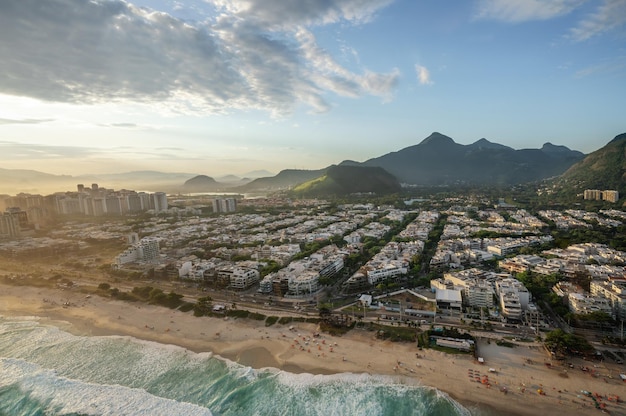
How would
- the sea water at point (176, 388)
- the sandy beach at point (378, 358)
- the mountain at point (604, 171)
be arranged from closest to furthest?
1. the sandy beach at point (378, 358)
2. the sea water at point (176, 388)
3. the mountain at point (604, 171)

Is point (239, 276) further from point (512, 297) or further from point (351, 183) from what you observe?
point (351, 183)

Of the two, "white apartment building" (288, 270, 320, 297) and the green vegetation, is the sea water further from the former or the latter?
"white apartment building" (288, 270, 320, 297)

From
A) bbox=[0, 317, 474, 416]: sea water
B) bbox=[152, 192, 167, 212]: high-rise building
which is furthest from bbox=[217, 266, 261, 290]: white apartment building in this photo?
bbox=[152, 192, 167, 212]: high-rise building

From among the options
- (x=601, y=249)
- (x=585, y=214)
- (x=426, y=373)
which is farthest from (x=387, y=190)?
(x=426, y=373)

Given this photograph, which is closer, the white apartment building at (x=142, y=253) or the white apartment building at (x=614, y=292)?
the white apartment building at (x=614, y=292)

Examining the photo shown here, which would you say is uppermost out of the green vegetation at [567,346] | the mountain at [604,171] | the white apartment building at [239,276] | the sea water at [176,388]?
the mountain at [604,171]

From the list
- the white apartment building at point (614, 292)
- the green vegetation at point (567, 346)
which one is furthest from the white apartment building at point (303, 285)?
the white apartment building at point (614, 292)

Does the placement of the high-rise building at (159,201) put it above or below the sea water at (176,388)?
above

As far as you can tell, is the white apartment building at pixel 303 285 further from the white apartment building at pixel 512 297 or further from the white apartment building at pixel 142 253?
the white apartment building at pixel 142 253
